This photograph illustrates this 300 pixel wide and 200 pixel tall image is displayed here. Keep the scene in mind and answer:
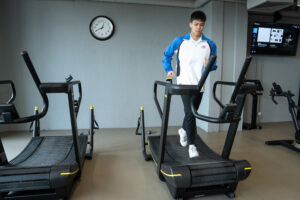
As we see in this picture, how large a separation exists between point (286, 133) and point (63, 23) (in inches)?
208

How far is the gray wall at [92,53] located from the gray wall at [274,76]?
213 cm

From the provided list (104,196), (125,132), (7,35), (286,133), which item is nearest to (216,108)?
(286,133)

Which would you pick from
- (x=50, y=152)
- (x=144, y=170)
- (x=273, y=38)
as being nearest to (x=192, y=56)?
(x=144, y=170)

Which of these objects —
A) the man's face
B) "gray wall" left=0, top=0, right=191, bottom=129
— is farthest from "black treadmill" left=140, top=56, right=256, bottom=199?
"gray wall" left=0, top=0, right=191, bottom=129

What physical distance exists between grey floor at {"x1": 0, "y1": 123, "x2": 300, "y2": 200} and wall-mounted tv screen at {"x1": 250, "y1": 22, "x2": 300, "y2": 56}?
6.58ft

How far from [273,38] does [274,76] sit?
1018 millimetres

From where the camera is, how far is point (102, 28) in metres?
4.12

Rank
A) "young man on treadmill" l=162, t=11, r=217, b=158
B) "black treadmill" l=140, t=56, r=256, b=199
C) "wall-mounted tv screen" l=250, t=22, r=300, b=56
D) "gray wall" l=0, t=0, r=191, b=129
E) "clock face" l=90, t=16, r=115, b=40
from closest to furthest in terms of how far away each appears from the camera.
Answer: "black treadmill" l=140, t=56, r=256, b=199
"young man on treadmill" l=162, t=11, r=217, b=158
"gray wall" l=0, t=0, r=191, b=129
"clock face" l=90, t=16, r=115, b=40
"wall-mounted tv screen" l=250, t=22, r=300, b=56

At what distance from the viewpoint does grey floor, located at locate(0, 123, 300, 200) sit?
203 cm

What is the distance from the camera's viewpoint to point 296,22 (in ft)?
16.1

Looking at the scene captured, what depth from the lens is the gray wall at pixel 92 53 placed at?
397cm

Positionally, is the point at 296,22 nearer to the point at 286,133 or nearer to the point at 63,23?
the point at 286,133

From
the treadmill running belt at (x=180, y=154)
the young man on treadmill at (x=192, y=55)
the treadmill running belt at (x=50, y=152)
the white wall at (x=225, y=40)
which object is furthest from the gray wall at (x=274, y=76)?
the treadmill running belt at (x=50, y=152)

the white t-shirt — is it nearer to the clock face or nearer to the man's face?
the man's face
